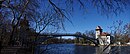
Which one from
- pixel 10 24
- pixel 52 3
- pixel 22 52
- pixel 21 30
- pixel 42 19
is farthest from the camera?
pixel 22 52

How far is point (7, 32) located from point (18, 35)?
1.35 meters

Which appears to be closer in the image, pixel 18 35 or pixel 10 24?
pixel 18 35

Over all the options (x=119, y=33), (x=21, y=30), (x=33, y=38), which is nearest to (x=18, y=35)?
(x=21, y=30)

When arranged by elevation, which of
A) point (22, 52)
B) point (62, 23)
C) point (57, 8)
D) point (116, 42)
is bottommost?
point (22, 52)

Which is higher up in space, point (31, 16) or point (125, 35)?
point (31, 16)

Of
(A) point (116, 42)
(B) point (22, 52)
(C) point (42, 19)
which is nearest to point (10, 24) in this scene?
(B) point (22, 52)

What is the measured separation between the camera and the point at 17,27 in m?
9.86

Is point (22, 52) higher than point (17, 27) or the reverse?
the reverse

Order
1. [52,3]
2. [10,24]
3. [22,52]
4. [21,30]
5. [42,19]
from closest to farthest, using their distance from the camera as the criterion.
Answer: [52,3]
[42,19]
[21,30]
[10,24]
[22,52]

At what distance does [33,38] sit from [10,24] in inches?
146

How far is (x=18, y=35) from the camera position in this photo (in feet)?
32.4

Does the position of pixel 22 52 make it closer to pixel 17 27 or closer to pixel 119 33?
pixel 17 27

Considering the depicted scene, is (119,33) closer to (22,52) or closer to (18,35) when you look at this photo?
(18,35)

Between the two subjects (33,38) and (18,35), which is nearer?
(33,38)
